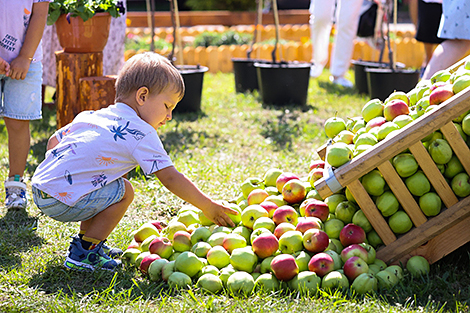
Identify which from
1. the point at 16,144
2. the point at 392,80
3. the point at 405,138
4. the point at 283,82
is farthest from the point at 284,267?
the point at 392,80

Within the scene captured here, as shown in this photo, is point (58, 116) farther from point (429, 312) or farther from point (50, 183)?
point (429, 312)

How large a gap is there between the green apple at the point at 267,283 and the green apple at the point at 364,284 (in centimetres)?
32

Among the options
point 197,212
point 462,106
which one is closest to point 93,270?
point 197,212

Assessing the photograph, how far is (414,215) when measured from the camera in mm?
2182

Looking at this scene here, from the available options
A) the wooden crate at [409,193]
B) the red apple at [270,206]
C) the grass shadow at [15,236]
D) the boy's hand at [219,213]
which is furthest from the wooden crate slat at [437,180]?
the grass shadow at [15,236]

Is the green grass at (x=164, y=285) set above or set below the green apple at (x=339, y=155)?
below

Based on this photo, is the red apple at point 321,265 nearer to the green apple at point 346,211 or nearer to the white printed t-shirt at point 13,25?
the green apple at point 346,211

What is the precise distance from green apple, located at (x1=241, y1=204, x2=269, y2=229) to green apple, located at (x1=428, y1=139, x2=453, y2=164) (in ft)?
2.74

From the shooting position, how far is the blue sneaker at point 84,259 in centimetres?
224

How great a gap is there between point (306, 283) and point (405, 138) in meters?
0.73

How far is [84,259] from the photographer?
2.25 m

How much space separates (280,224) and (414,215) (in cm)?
61

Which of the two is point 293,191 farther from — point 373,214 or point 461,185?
point 461,185

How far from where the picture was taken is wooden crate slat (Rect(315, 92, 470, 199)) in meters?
2.06
